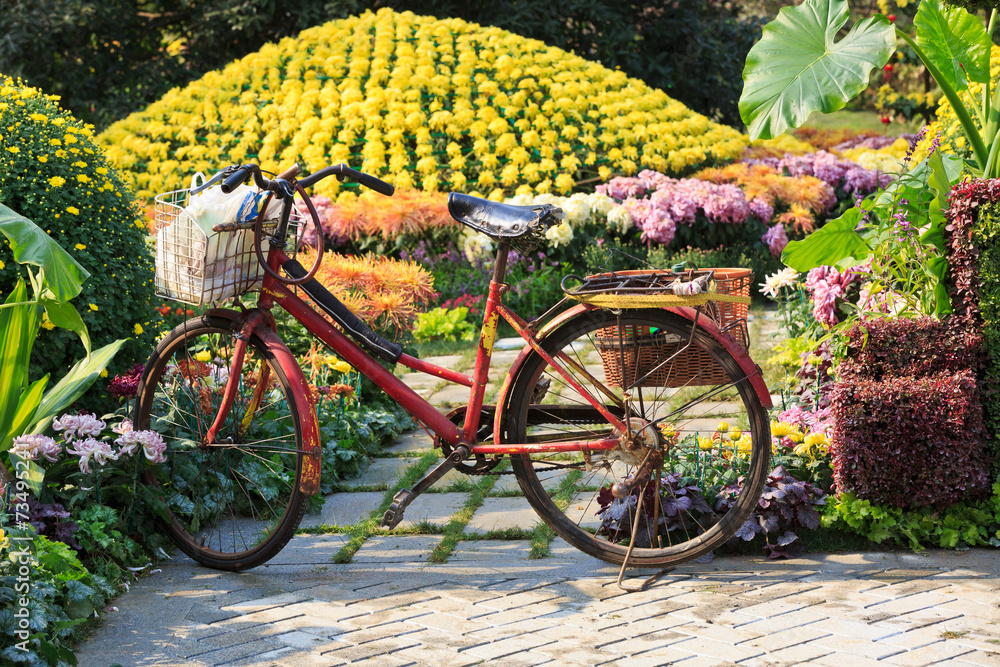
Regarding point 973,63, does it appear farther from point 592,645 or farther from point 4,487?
point 4,487

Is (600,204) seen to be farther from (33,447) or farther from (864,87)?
(33,447)

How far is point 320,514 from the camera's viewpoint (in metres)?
3.65

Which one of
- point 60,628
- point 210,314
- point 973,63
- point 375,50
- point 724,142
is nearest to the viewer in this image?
point 60,628

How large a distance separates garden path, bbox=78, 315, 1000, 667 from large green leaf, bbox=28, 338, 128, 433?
64cm

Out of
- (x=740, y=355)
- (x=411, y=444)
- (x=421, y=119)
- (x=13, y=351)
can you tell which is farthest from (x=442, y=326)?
(x=740, y=355)

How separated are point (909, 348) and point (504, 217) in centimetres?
150

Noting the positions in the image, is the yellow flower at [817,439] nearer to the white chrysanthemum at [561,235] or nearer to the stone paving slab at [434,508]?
the stone paving slab at [434,508]

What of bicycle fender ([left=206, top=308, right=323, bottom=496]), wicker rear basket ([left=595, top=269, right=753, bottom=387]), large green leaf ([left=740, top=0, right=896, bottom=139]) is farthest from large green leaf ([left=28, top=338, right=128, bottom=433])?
large green leaf ([left=740, top=0, right=896, bottom=139])

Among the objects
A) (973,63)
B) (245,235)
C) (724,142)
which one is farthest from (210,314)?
(724,142)

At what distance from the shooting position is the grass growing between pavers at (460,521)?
321 centimetres

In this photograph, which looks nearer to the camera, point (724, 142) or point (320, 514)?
point (320, 514)

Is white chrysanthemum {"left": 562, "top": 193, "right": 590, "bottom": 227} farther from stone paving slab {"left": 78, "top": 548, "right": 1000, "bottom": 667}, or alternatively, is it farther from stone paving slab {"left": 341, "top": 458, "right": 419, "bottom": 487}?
stone paving slab {"left": 78, "top": 548, "right": 1000, "bottom": 667}

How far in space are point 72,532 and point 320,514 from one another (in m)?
0.99

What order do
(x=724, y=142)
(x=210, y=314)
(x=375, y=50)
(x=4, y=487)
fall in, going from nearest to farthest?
(x=4, y=487), (x=210, y=314), (x=724, y=142), (x=375, y=50)
